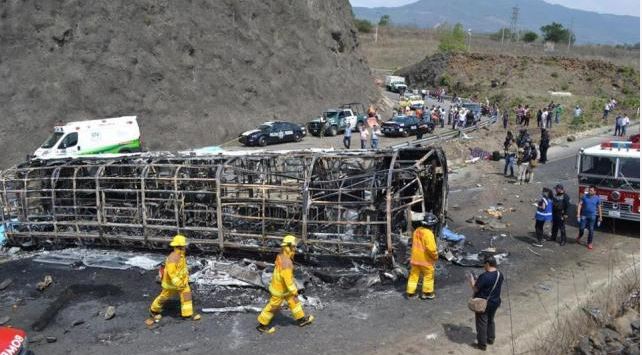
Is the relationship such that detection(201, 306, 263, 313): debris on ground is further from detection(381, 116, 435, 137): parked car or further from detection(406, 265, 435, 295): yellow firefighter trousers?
detection(381, 116, 435, 137): parked car

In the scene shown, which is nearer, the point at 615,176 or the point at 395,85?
the point at 615,176

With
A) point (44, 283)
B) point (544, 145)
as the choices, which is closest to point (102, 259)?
point (44, 283)

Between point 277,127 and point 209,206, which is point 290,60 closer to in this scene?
point 277,127

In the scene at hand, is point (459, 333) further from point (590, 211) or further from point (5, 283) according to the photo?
point (5, 283)

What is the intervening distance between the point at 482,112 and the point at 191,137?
2271 cm

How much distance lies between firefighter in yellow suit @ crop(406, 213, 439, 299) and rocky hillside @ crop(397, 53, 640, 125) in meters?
40.9

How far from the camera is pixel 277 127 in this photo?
32.7m

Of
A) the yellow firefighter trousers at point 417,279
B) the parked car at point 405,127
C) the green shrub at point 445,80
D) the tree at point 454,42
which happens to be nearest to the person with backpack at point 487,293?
the yellow firefighter trousers at point 417,279

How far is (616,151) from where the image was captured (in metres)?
15.0

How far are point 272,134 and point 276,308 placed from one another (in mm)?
23588

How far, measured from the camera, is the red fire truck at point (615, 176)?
47.6ft

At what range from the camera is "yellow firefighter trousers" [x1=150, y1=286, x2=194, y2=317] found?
9.75 metres

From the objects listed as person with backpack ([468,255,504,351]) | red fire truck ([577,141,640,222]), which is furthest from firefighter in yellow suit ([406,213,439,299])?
red fire truck ([577,141,640,222])

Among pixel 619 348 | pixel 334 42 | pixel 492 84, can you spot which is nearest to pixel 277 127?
pixel 334 42
